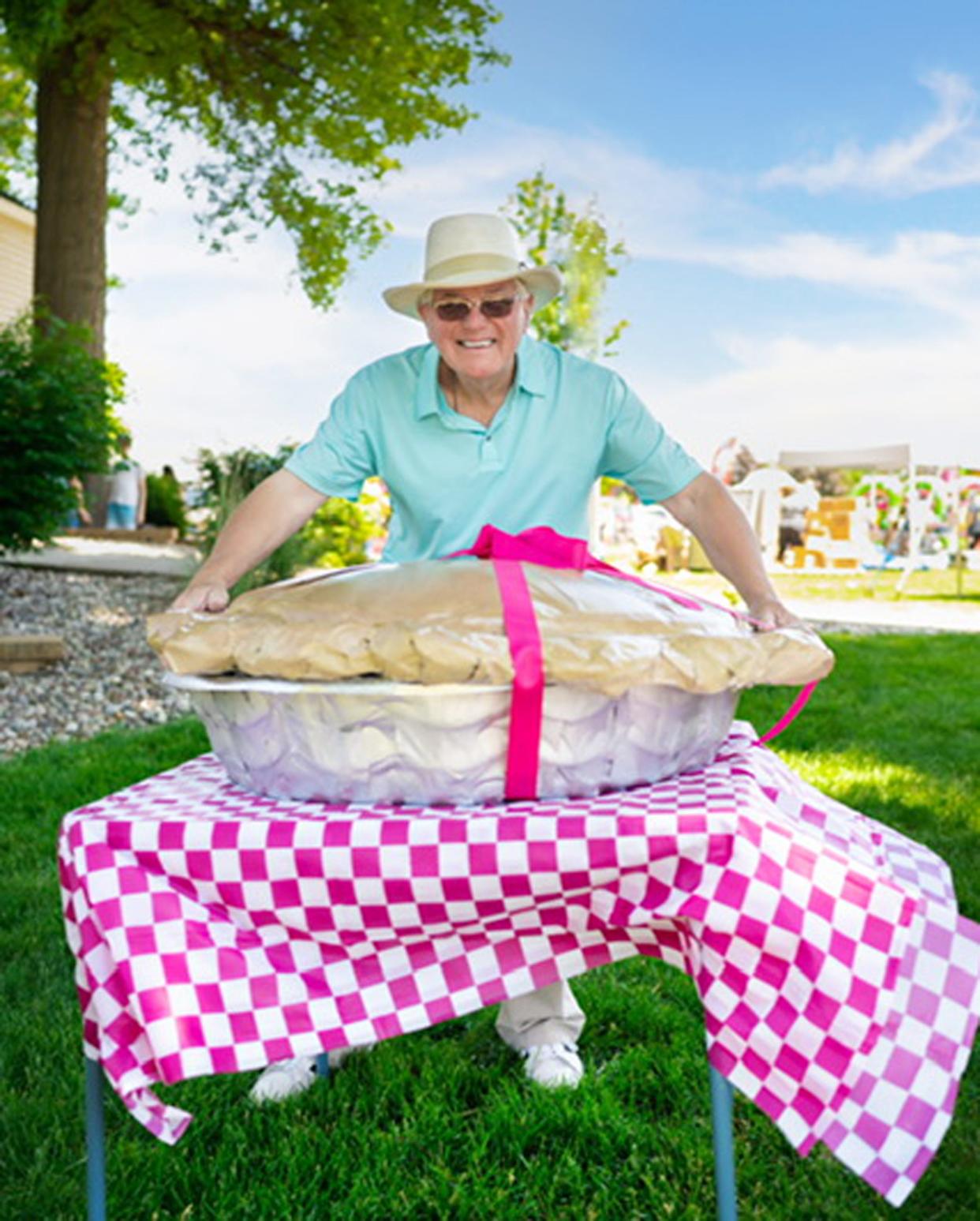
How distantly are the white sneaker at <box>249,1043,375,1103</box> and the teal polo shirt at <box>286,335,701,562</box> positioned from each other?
3.11 ft

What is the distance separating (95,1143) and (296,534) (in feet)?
24.2

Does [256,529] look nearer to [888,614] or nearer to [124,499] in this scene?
[888,614]

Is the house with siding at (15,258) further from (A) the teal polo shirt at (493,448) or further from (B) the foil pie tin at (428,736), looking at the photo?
(B) the foil pie tin at (428,736)

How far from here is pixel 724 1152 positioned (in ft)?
4.60

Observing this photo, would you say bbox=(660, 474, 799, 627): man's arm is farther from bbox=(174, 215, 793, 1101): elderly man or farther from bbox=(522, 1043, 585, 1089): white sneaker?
bbox=(522, 1043, 585, 1089): white sneaker

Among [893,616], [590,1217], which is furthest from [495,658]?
[893,616]

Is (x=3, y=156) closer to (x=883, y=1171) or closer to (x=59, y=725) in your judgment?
(x=59, y=725)

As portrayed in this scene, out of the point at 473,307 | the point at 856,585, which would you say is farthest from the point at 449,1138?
the point at 856,585

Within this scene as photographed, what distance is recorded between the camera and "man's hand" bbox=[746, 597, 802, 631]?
5.27ft

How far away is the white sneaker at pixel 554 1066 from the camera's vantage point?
2119 millimetres

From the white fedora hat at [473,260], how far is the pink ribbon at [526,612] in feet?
1.82

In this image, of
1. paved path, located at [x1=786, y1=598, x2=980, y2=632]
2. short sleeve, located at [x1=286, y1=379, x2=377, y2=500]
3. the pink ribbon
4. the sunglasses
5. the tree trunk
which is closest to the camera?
the pink ribbon

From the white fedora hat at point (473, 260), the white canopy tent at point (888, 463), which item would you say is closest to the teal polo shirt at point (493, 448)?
the white fedora hat at point (473, 260)

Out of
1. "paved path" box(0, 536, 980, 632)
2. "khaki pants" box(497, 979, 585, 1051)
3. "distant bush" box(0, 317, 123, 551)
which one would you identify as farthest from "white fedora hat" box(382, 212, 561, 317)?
"paved path" box(0, 536, 980, 632)
